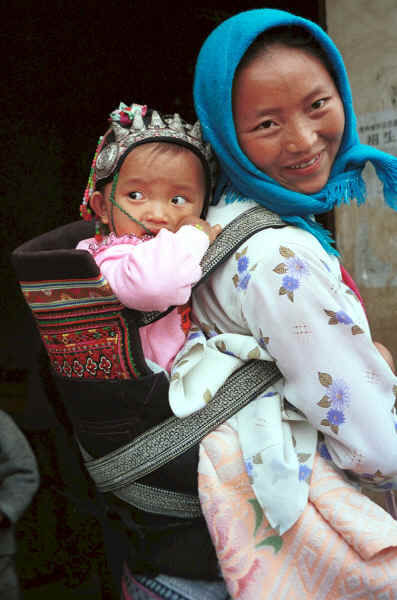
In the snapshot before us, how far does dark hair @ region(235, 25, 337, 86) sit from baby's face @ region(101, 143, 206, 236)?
261 mm

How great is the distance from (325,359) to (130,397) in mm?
434

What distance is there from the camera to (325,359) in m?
1.19

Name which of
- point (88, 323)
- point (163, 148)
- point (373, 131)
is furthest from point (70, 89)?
point (88, 323)

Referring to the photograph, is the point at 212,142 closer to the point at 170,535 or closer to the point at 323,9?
the point at 170,535

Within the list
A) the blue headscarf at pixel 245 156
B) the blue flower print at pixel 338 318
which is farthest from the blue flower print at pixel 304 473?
the blue headscarf at pixel 245 156

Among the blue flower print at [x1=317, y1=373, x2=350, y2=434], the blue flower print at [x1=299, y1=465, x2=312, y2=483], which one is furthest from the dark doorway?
the blue flower print at [x1=299, y1=465, x2=312, y2=483]

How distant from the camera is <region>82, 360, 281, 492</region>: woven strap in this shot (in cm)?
126

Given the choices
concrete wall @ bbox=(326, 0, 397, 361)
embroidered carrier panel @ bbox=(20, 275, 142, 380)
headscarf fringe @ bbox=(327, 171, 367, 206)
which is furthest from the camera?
concrete wall @ bbox=(326, 0, 397, 361)

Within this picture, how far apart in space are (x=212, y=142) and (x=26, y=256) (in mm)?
552

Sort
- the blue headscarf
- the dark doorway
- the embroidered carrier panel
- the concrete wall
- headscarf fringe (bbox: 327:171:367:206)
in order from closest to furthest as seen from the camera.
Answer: the embroidered carrier panel → the blue headscarf → headscarf fringe (bbox: 327:171:367:206) → the concrete wall → the dark doorway

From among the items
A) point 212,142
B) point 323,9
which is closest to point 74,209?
point 323,9

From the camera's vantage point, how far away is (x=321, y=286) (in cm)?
122

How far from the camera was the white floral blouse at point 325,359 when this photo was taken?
1.18 metres

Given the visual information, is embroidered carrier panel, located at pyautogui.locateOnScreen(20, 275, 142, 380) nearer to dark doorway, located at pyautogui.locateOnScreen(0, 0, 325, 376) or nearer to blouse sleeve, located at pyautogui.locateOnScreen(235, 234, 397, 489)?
blouse sleeve, located at pyautogui.locateOnScreen(235, 234, 397, 489)
